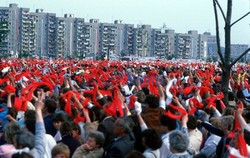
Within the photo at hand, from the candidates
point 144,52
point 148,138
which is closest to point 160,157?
point 148,138

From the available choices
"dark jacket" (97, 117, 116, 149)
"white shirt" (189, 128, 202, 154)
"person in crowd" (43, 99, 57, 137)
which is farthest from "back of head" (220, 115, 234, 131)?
"person in crowd" (43, 99, 57, 137)

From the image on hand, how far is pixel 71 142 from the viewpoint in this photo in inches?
302

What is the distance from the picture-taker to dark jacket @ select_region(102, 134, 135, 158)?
7.29m

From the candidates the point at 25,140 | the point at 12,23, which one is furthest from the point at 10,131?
the point at 12,23

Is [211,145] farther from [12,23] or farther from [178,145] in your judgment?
[12,23]

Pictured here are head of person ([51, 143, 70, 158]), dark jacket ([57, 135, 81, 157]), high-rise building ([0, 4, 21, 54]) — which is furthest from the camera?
high-rise building ([0, 4, 21, 54])

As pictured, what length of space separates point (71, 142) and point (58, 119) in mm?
715

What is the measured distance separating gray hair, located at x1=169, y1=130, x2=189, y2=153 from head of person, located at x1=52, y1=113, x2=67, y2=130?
1811mm

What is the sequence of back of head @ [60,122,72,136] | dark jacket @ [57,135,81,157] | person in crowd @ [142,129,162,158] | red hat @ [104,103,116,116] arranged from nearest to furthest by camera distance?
person in crowd @ [142,129,162,158] < dark jacket @ [57,135,81,157] < back of head @ [60,122,72,136] < red hat @ [104,103,116,116]

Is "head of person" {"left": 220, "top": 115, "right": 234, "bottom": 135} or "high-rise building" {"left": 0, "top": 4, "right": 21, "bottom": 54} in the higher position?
"high-rise building" {"left": 0, "top": 4, "right": 21, "bottom": 54}

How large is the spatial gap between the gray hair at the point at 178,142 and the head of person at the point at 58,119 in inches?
71.3

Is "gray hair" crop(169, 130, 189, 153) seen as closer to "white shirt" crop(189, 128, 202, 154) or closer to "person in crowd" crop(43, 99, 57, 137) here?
"white shirt" crop(189, 128, 202, 154)

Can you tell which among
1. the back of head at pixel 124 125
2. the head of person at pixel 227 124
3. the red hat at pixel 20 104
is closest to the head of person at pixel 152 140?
the back of head at pixel 124 125

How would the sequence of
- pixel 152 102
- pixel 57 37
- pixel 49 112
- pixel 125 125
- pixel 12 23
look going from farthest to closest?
1. pixel 57 37
2. pixel 12 23
3. pixel 49 112
4. pixel 152 102
5. pixel 125 125
